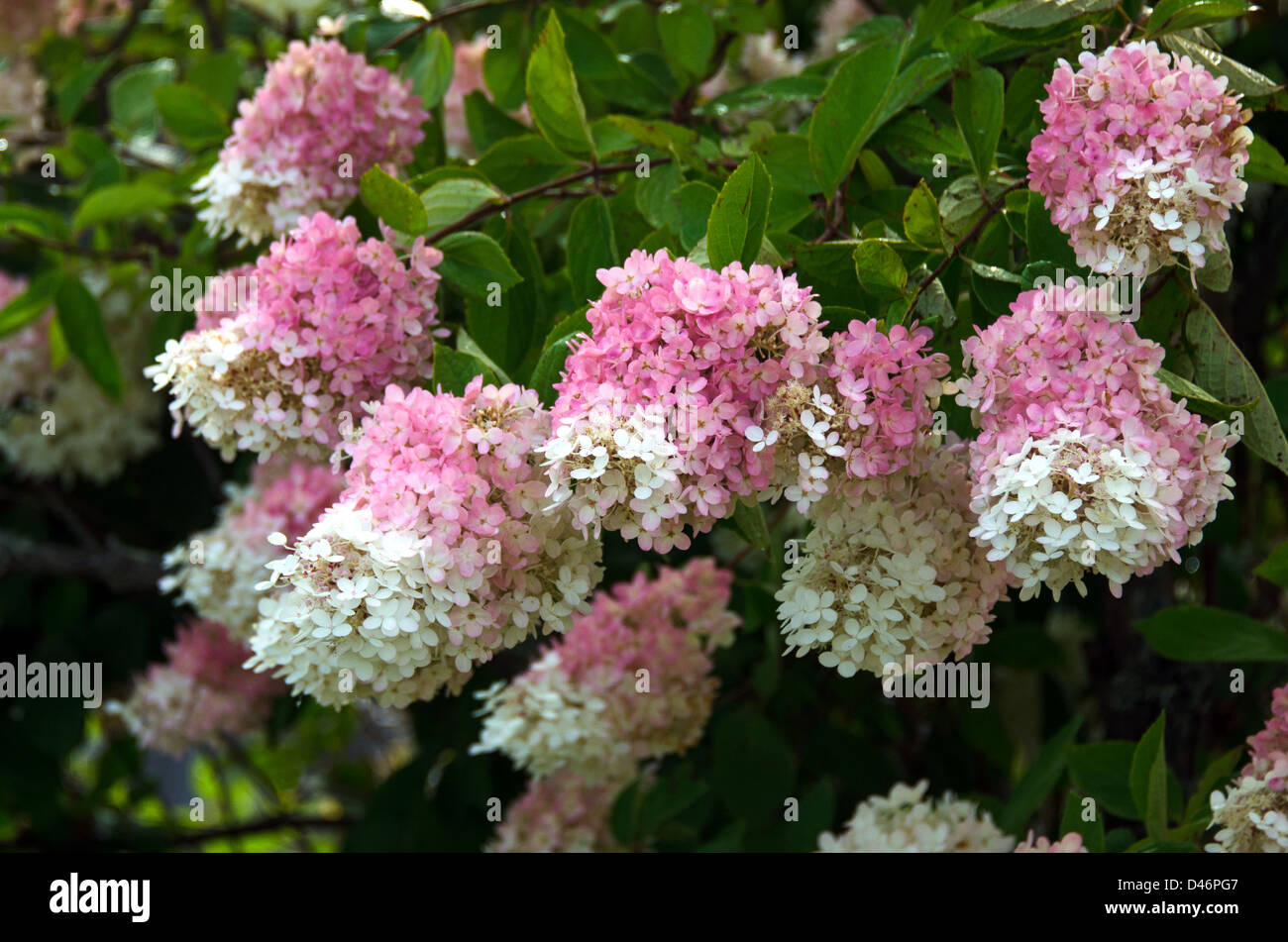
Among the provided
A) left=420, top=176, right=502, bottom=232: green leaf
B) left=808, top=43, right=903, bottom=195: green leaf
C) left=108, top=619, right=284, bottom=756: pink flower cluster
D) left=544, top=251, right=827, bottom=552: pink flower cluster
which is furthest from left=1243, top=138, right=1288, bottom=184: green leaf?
left=108, top=619, right=284, bottom=756: pink flower cluster

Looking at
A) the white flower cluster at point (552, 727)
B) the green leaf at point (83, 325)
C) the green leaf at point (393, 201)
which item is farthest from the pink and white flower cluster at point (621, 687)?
the green leaf at point (83, 325)

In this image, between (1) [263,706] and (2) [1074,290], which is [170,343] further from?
(1) [263,706]

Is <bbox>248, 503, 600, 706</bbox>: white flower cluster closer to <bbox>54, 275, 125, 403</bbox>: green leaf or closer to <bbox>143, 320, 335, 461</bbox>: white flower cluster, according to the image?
<bbox>143, 320, 335, 461</bbox>: white flower cluster

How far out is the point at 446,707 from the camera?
6.65ft

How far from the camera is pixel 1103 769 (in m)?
1.22

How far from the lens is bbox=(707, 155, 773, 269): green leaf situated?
34.3 inches

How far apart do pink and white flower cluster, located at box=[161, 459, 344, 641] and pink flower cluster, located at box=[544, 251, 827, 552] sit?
2.73ft

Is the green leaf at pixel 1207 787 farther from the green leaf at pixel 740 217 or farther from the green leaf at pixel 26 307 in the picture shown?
the green leaf at pixel 26 307

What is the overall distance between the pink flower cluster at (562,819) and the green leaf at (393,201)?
32.2 inches

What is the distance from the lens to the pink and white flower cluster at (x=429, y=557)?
0.83m

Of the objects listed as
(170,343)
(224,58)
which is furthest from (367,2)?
(170,343)

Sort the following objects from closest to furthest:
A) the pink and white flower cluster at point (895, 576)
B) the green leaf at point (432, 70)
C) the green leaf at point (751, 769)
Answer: the pink and white flower cluster at point (895, 576), the green leaf at point (432, 70), the green leaf at point (751, 769)
